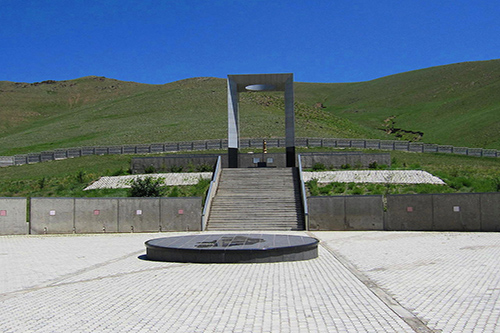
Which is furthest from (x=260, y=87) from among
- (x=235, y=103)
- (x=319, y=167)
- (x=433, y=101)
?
(x=433, y=101)

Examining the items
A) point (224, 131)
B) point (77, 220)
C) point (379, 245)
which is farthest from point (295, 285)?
point (224, 131)

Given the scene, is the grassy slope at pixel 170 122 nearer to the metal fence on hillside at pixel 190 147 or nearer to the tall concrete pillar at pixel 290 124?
the metal fence on hillside at pixel 190 147

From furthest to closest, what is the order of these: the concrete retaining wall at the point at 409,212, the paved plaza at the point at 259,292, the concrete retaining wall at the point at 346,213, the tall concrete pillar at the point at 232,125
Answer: the tall concrete pillar at the point at 232,125, the concrete retaining wall at the point at 346,213, the concrete retaining wall at the point at 409,212, the paved plaza at the point at 259,292

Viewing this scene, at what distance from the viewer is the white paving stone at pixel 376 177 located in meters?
32.3

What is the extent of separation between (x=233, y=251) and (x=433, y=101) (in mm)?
130890

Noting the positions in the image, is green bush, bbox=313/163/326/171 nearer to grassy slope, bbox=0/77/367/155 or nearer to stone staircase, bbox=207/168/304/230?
stone staircase, bbox=207/168/304/230

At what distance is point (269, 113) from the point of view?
296 ft

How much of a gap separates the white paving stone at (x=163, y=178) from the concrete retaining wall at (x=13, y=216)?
880cm

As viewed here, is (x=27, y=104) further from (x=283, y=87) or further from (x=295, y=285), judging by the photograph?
(x=295, y=285)

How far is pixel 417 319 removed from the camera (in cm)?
845

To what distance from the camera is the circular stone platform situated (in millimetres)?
14922

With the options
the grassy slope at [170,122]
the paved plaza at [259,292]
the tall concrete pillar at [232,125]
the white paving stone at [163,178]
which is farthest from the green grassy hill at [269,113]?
the paved plaza at [259,292]

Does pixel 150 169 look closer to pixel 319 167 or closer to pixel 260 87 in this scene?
pixel 260 87

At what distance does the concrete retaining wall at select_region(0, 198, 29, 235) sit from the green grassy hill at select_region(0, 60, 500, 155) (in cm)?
4423
